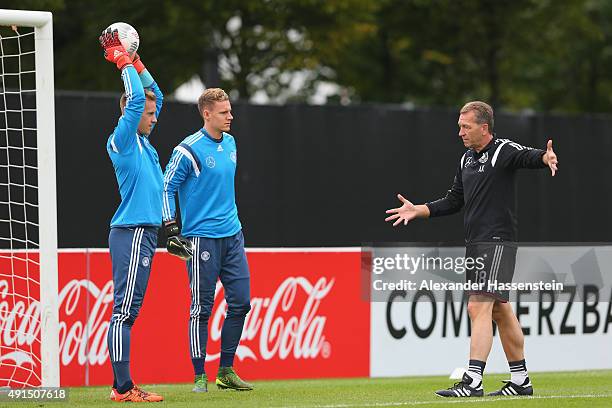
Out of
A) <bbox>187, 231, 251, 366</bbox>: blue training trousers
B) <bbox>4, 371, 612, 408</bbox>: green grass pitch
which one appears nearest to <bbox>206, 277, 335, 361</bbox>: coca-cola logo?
<bbox>4, 371, 612, 408</bbox>: green grass pitch

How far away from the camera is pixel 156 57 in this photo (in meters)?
20.1

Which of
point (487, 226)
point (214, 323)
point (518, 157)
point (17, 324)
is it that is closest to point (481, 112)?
point (518, 157)

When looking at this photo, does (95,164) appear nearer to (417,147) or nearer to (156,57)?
(417,147)

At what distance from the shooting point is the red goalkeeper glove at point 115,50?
7.87m

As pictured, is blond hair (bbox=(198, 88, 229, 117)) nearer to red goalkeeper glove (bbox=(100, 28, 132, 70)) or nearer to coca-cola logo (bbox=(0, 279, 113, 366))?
red goalkeeper glove (bbox=(100, 28, 132, 70))

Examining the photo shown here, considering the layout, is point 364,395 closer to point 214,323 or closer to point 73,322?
point 214,323

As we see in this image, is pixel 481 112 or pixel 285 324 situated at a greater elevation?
pixel 481 112

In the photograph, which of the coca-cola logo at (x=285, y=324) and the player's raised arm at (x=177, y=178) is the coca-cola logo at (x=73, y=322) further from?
the player's raised arm at (x=177, y=178)

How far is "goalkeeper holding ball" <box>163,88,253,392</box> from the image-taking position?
8516mm

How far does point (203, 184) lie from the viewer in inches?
336

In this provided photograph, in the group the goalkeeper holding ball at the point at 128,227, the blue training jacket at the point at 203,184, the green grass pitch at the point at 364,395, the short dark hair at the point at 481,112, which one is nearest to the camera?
the green grass pitch at the point at 364,395

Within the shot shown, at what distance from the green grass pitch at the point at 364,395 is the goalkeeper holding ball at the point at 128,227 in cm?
33

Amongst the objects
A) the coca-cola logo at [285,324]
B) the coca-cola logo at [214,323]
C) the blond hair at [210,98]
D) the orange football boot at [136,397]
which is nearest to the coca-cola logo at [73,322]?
the coca-cola logo at [214,323]

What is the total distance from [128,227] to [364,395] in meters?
2.17
